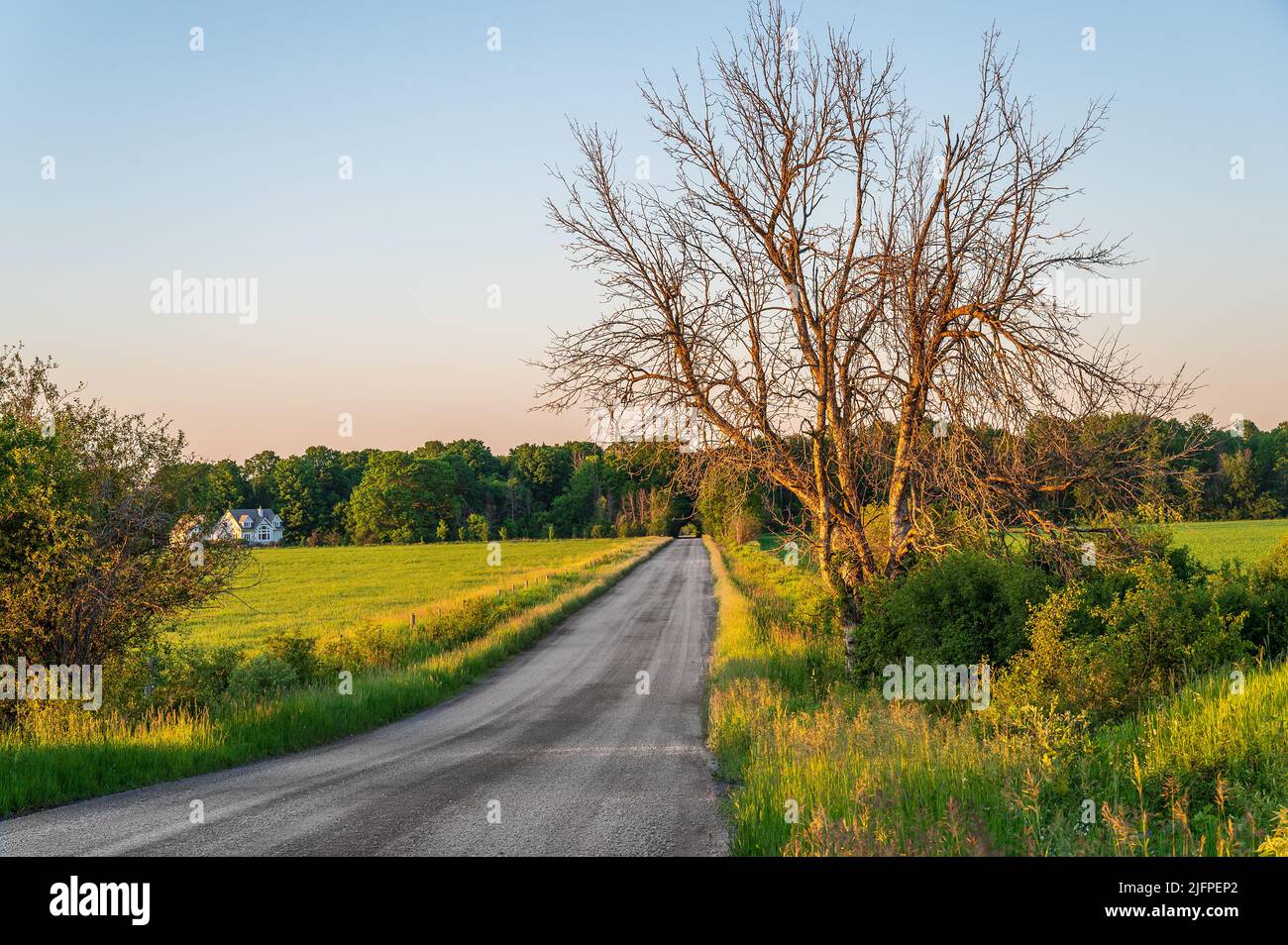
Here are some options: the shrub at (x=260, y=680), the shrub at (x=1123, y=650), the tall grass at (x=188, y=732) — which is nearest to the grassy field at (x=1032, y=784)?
the shrub at (x=1123, y=650)

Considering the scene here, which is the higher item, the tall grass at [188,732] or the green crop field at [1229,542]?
the tall grass at [188,732]

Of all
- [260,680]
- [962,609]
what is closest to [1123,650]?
[962,609]

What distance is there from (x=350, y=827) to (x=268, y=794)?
209cm

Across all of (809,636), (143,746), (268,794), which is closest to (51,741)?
(143,746)

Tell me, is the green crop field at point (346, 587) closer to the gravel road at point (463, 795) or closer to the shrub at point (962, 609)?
the gravel road at point (463, 795)

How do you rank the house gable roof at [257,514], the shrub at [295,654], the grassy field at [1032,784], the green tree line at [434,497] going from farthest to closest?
the house gable roof at [257,514]
the green tree line at [434,497]
the shrub at [295,654]
the grassy field at [1032,784]

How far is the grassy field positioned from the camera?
545cm

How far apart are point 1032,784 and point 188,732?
10.7 meters

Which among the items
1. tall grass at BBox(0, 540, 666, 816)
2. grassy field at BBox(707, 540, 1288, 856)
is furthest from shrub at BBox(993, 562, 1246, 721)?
tall grass at BBox(0, 540, 666, 816)

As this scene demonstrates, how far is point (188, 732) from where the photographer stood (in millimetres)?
10828

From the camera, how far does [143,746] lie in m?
10.2

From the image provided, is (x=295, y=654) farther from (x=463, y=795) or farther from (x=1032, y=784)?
(x=1032, y=784)

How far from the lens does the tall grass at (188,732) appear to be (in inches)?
358

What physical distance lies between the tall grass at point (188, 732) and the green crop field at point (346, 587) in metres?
2.44
